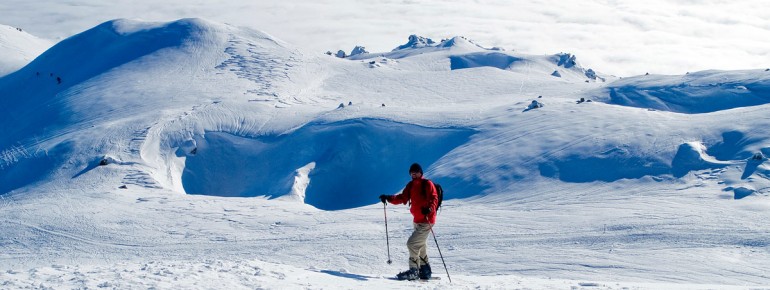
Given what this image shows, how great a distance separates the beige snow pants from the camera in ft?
37.2

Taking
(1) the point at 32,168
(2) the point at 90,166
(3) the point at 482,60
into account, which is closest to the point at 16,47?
(3) the point at 482,60

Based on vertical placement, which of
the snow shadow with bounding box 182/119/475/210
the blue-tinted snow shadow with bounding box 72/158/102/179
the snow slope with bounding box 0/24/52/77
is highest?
the snow shadow with bounding box 182/119/475/210

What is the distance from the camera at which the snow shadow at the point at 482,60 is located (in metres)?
35.3

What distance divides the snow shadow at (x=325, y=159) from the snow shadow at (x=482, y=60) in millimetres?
13682

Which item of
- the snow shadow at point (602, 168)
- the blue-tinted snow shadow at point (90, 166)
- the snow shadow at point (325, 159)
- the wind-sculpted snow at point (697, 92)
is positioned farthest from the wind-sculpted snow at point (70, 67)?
the wind-sculpted snow at point (697, 92)

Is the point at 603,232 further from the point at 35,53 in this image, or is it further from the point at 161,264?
the point at 35,53

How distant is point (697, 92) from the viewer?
25391 mm

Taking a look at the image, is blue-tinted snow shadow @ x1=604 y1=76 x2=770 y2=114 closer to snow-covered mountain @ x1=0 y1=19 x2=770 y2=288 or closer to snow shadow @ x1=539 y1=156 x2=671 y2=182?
snow-covered mountain @ x1=0 y1=19 x2=770 y2=288

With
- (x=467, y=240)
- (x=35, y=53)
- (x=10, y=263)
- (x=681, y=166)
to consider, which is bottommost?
(x=35, y=53)

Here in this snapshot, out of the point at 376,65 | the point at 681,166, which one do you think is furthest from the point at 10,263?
the point at 376,65

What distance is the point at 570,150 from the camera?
1919 centimetres

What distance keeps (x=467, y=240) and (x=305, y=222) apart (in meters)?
3.49

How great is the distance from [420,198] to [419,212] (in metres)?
0.20

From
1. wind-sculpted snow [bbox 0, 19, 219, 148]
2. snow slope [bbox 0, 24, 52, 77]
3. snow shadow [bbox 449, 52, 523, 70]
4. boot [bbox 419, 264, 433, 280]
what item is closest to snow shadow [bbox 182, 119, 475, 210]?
wind-sculpted snow [bbox 0, 19, 219, 148]
